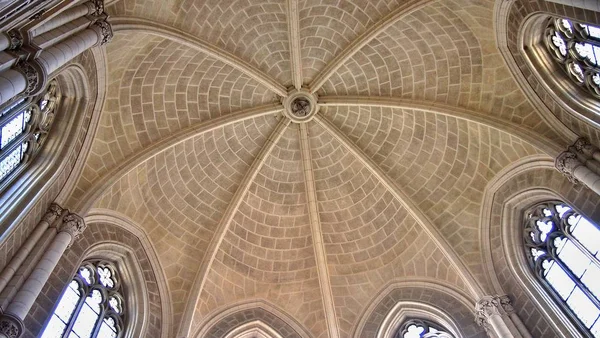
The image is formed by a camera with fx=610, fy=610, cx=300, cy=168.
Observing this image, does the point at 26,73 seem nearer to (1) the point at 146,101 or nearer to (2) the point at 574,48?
(1) the point at 146,101

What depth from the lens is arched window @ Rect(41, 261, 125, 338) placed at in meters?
13.6

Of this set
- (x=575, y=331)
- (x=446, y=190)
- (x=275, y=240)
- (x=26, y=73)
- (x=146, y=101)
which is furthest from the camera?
(x=275, y=240)

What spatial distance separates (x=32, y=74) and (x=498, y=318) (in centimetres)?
1177

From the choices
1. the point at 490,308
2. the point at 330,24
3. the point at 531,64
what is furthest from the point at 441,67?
the point at 490,308

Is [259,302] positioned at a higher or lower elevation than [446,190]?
lower

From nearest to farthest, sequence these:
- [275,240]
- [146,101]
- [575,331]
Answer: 1. [575,331]
2. [146,101]
3. [275,240]

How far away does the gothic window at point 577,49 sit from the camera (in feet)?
45.6

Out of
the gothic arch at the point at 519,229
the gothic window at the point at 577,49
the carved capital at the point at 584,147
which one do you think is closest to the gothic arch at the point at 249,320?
the gothic arch at the point at 519,229

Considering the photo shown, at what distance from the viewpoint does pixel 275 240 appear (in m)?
19.8

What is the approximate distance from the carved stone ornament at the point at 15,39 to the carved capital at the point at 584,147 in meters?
11.8

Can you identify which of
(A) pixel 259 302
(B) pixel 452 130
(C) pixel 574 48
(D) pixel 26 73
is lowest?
(D) pixel 26 73

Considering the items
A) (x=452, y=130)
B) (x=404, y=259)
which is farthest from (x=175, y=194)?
(x=452, y=130)

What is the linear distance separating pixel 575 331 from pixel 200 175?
11384 millimetres

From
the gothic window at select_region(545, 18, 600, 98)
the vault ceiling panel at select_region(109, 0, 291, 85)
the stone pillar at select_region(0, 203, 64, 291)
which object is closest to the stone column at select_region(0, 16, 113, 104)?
the vault ceiling panel at select_region(109, 0, 291, 85)
